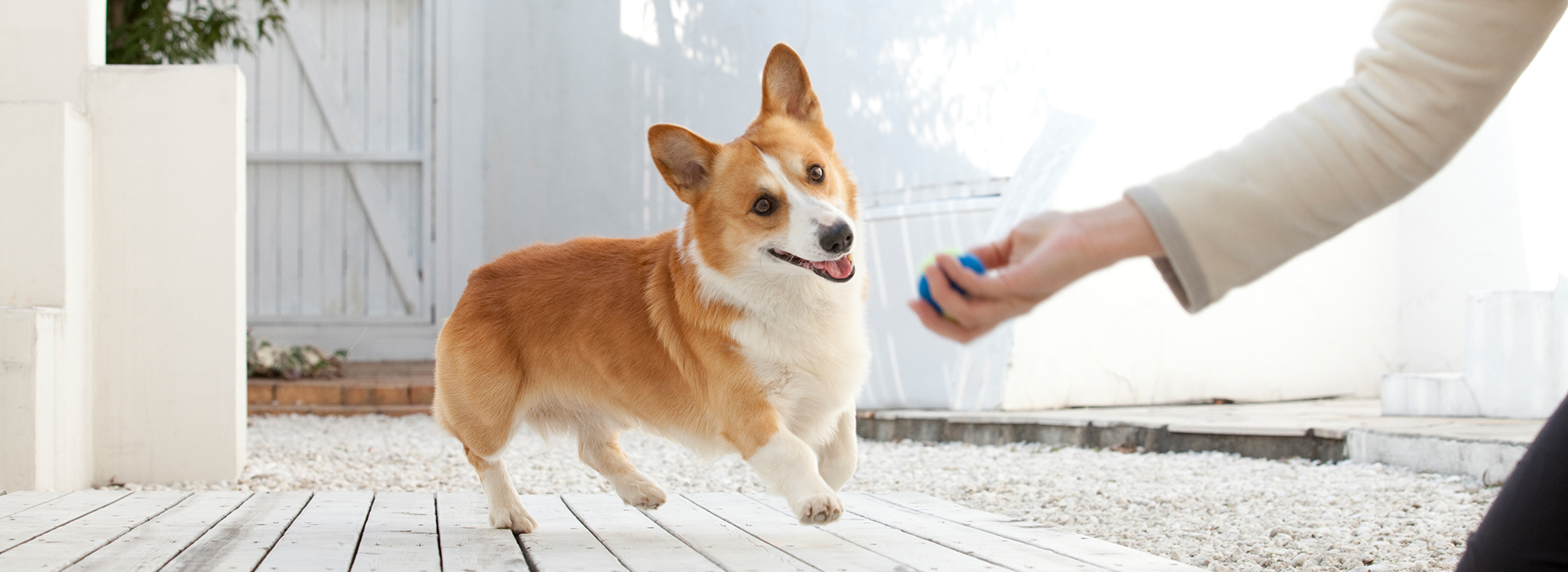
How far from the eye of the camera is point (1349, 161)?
80cm

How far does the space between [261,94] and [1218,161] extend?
7514mm

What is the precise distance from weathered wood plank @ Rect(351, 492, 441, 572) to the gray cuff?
4.58 ft

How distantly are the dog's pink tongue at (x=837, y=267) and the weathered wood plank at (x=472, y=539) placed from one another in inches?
27.7

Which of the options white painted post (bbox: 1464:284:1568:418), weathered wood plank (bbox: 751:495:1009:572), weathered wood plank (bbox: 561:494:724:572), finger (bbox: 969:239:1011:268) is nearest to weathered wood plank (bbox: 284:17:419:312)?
weathered wood plank (bbox: 561:494:724:572)

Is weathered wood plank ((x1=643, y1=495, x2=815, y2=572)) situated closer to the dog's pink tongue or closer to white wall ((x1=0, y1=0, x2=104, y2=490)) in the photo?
the dog's pink tongue

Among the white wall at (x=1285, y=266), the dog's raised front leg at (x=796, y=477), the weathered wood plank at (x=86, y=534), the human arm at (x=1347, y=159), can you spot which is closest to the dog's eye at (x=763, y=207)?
the dog's raised front leg at (x=796, y=477)

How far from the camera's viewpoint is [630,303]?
2.26 m

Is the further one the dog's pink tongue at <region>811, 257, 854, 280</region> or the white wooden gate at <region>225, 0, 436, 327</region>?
the white wooden gate at <region>225, 0, 436, 327</region>

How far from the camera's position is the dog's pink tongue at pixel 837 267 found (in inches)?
73.1

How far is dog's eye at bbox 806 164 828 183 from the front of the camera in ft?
6.51

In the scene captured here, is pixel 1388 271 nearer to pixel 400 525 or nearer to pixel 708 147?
pixel 708 147

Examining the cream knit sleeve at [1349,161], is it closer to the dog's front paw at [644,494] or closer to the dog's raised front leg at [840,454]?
the dog's raised front leg at [840,454]

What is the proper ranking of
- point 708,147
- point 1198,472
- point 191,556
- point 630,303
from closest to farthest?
point 191,556 → point 708,147 → point 630,303 → point 1198,472

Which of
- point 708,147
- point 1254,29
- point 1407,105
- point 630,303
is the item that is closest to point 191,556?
point 630,303
